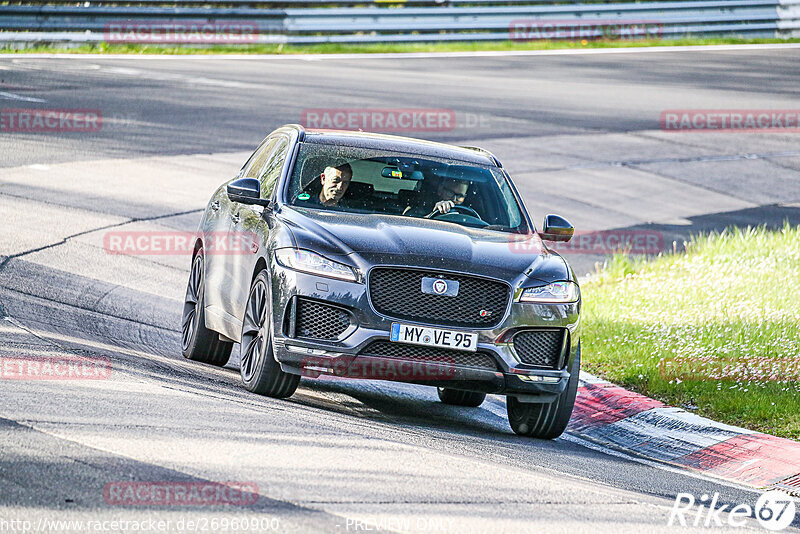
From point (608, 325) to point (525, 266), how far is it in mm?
3925

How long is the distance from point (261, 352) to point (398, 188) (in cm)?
169

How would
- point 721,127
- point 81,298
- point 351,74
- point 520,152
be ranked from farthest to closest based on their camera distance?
point 351,74
point 721,127
point 520,152
point 81,298

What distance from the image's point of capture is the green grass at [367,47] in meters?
30.0

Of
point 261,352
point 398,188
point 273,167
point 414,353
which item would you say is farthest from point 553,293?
point 273,167

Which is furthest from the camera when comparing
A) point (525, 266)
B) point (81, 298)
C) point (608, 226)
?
point (608, 226)

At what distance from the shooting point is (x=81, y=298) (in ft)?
37.9

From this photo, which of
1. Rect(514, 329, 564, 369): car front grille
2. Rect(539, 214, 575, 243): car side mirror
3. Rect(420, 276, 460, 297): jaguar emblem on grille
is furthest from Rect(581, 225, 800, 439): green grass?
Rect(420, 276, 460, 297): jaguar emblem on grille

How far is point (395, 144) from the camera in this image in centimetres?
971

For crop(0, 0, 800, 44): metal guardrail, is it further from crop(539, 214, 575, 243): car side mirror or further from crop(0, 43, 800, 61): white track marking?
crop(539, 214, 575, 243): car side mirror

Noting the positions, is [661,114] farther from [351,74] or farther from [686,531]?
[686,531]

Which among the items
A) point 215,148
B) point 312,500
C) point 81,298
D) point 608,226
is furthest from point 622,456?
point 215,148

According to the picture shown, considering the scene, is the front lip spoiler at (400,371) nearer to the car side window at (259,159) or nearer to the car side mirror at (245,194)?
the car side mirror at (245,194)

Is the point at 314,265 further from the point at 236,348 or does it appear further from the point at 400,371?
the point at 236,348

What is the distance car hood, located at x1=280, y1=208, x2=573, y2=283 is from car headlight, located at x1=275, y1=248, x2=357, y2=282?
50mm
